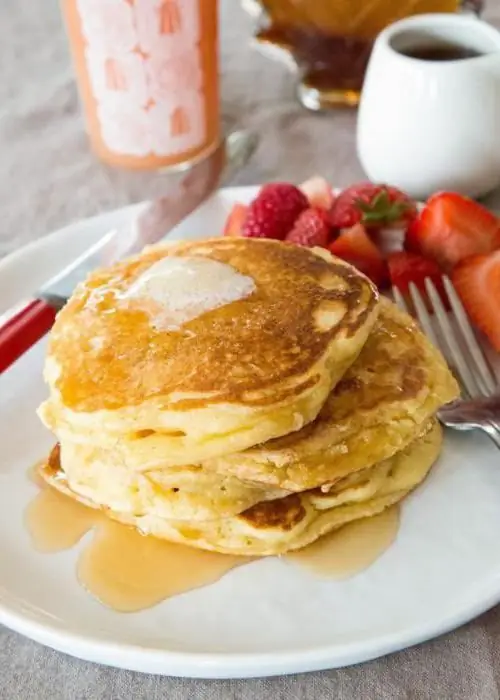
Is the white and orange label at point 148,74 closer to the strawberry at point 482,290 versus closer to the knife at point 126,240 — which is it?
the knife at point 126,240

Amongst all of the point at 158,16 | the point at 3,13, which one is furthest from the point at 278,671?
the point at 3,13

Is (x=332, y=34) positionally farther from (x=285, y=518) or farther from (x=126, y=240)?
(x=285, y=518)

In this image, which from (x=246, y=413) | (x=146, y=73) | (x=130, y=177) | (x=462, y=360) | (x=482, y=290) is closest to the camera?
(x=246, y=413)

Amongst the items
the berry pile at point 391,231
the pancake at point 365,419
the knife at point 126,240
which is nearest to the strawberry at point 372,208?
the berry pile at point 391,231

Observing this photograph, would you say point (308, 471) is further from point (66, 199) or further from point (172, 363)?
point (66, 199)

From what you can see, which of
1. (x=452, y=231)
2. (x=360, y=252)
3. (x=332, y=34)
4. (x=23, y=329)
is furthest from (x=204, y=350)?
(x=332, y=34)

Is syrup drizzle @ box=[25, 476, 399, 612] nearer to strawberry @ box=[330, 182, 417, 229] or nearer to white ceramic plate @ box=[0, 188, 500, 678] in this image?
white ceramic plate @ box=[0, 188, 500, 678]

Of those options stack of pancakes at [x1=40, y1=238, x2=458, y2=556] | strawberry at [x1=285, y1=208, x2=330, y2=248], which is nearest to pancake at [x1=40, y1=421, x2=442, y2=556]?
stack of pancakes at [x1=40, y1=238, x2=458, y2=556]
